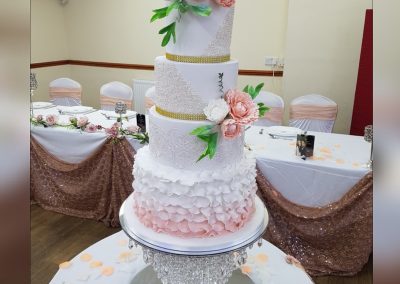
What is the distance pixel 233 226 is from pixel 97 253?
2.54 ft

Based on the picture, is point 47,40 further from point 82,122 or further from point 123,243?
point 123,243

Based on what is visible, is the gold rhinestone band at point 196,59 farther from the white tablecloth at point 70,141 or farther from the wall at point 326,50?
the wall at point 326,50

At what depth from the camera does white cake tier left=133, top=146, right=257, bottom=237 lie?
45.6 inches

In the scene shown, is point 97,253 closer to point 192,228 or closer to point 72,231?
point 192,228

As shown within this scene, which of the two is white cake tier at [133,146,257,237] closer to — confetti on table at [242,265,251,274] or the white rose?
the white rose

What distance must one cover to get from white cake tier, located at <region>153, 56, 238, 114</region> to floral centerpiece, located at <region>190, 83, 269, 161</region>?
0.05 metres

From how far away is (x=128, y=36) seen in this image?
534cm

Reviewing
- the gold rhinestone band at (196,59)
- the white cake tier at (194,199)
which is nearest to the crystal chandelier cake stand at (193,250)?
the white cake tier at (194,199)

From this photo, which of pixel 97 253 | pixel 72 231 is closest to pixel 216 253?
pixel 97 253

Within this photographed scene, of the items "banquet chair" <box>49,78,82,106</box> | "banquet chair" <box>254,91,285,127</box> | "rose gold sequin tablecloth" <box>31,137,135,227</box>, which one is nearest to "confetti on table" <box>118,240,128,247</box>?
"rose gold sequin tablecloth" <box>31,137,135,227</box>

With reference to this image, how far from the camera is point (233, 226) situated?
48.4 inches

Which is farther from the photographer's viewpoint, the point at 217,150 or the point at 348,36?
the point at 348,36

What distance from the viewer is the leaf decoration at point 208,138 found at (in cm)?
112

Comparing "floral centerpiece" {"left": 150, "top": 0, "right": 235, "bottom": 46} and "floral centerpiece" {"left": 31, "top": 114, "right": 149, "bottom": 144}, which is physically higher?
"floral centerpiece" {"left": 150, "top": 0, "right": 235, "bottom": 46}
